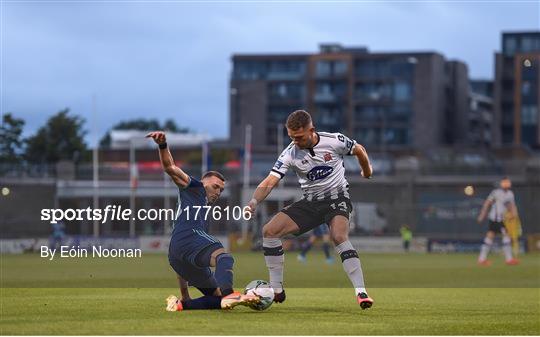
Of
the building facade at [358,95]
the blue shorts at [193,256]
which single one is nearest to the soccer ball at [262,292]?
the blue shorts at [193,256]

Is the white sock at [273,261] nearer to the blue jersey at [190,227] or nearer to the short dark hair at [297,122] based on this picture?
→ the blue jersey at [190,227]

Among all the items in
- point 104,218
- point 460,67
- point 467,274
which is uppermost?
point 460,67

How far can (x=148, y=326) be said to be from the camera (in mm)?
12969

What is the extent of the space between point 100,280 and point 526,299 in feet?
22.7

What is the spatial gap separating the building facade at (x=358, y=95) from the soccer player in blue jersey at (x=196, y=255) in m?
119

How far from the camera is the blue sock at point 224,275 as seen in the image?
596 inches

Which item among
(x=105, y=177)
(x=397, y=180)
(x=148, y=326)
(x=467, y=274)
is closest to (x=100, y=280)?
(x=148, y=326)

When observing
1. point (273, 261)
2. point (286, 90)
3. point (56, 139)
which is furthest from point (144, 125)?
point (273, 261)

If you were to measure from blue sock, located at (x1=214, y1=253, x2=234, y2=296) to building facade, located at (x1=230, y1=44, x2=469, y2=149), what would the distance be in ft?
393

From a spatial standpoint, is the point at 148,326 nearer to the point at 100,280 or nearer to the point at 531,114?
the point at 100,280

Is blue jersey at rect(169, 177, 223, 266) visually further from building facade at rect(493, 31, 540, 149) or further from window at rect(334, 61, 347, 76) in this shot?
window at rect(334, 61, 347, 76)

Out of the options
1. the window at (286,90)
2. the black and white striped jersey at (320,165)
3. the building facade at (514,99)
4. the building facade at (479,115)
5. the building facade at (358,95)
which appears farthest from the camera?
the building facade at (479,115)

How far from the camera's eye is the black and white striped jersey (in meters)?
15.9

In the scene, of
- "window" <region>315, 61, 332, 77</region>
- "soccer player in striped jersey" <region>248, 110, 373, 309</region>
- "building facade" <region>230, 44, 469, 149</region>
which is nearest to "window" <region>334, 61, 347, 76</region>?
"building facade" <region>230, 44, 469, 149</region>
